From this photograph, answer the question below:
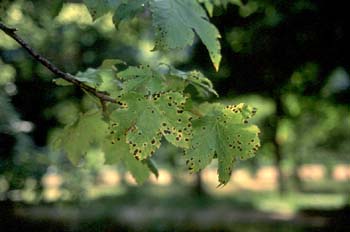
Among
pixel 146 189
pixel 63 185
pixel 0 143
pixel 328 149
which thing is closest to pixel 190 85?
pixel 0 143

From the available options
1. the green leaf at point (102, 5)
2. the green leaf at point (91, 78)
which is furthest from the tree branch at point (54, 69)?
the green leaf at point (102, 5)

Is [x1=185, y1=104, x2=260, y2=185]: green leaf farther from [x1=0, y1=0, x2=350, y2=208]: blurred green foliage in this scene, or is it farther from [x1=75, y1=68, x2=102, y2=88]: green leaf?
[x1=0, y1=0, x2=350, y2=208]: blurred green foliage

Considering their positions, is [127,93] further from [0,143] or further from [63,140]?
[0,143]

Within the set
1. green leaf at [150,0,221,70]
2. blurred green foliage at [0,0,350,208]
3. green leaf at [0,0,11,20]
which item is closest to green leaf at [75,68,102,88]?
green leaf at [150,0,221,70]

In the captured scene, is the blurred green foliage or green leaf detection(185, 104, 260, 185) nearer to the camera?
green leaf detection(185, 104, 260, 185)

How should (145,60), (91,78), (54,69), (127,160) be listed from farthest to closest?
1. (145,60)
2. (127,160)
3. (91,78)
4. (54,69)

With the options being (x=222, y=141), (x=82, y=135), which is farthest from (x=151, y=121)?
(x=82, y=135)

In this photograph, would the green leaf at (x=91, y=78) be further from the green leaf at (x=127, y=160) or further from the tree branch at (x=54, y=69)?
the green leaf at (x=127, y=160)

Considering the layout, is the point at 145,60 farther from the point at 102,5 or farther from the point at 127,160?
the point at 102,5
